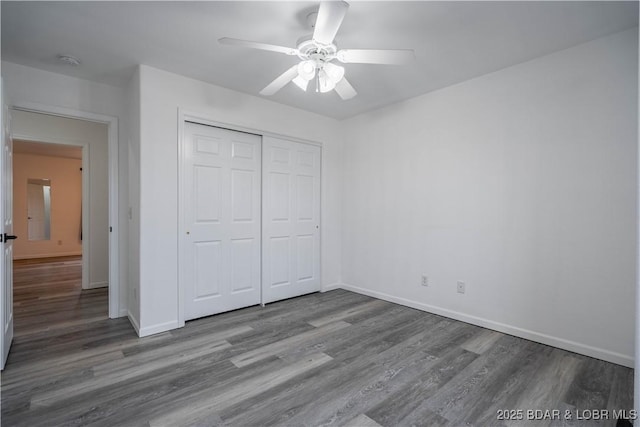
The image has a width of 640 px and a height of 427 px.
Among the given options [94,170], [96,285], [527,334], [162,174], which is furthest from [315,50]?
[96,285]

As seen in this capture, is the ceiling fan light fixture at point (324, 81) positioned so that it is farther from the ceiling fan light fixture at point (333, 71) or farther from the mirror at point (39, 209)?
the mirror at point (39, 209)

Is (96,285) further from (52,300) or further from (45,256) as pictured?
(45,256)

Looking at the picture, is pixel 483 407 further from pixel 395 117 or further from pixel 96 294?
pixel 96 294

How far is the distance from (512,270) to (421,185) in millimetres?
1227

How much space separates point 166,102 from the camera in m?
2.88

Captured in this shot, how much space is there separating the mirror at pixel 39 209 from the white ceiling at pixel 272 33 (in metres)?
5.81

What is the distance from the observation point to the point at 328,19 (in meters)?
1.63

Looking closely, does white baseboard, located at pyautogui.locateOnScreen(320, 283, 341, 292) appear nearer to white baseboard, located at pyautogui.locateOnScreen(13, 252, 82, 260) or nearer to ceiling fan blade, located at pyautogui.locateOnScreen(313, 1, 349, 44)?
ceiling fan blade, located at pyautogui.locateOnScreen(313, 1, 349, 44)

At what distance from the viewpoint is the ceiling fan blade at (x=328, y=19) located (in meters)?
1.54

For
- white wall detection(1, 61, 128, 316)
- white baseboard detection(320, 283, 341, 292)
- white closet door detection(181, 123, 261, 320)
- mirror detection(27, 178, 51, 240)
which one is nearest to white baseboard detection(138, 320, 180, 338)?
white closet door detection(181, 123, 261, 320)

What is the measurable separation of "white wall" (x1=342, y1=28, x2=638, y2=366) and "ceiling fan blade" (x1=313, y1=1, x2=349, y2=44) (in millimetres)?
1924

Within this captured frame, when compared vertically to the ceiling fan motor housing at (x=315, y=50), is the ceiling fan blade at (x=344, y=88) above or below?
below

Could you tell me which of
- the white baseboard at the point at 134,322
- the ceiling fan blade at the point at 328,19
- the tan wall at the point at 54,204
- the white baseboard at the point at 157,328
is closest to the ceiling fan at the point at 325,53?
the ceiling fan blade at the point at 328,19

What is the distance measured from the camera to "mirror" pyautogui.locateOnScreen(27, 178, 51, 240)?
6977 millimetres
